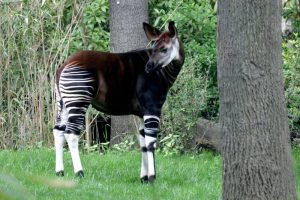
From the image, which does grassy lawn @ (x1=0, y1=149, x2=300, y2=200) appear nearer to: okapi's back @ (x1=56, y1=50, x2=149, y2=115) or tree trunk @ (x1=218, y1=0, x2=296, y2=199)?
okapi's back @ (x1=56, y1=50, x2=149, y2=115)

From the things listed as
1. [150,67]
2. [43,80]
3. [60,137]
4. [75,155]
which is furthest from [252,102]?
[43,80]

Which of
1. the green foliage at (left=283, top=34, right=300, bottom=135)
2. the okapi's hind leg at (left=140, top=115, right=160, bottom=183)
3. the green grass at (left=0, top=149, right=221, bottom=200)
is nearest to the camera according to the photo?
the green grass at (left=0, top=149, right=221, bottom=200)

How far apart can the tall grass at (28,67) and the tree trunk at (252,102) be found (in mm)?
6882

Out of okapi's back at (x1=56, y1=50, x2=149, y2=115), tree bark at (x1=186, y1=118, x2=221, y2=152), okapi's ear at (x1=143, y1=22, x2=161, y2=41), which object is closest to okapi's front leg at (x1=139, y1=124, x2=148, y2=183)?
okapi's back at (x1=56, y1=50, x2=149, y2=115)

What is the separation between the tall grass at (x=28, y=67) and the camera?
35.3ft

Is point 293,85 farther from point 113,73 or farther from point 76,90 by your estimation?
point 76,90

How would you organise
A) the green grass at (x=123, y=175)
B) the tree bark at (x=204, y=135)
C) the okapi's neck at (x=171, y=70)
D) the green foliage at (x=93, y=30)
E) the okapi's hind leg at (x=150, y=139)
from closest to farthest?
the green grass at (x=123, y=175) < the okapi's hind leg at (x=150, y=139) < the okapi's neck at (x=171, y=70) < the tree bark at (x=204, y=135) < the green foliage at (x=93, y=30)

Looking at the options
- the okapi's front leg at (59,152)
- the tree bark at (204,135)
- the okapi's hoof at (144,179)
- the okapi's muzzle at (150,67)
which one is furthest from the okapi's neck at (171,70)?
the tree bark at (204,135)

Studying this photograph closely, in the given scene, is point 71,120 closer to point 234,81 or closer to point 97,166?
point 97,166

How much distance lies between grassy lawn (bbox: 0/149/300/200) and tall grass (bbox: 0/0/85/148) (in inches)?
67.3

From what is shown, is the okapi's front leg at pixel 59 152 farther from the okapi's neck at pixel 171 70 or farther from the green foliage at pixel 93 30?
the green foliage at pixel 93 30

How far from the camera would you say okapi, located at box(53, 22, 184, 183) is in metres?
7.28

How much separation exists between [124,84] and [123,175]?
3.32ft

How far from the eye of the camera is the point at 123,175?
25.3 feet
